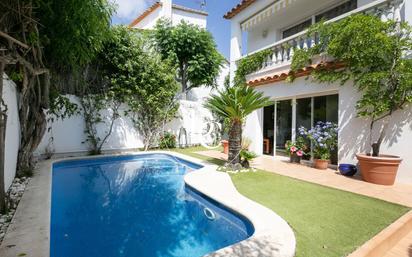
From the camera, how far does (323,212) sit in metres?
6.43

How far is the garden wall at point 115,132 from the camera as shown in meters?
15.8

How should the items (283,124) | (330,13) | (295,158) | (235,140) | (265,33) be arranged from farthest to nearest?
(265,33), (283,124), (330,13), (295,158), (235,140)

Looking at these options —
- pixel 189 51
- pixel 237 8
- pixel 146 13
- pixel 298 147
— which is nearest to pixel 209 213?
pixel 298 147

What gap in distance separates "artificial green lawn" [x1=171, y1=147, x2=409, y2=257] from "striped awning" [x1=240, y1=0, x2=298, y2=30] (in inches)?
425

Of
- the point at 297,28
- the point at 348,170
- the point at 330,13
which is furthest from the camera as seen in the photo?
the point at 297,28

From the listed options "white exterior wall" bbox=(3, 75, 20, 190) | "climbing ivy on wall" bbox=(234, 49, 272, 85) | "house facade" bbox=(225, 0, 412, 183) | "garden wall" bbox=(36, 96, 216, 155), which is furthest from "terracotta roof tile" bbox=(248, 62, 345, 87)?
"white exterior wall" bbox=(3, 75, 20, 190)

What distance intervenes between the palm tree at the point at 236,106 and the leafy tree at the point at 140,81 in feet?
26.3

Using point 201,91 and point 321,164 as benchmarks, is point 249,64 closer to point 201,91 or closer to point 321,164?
point 321,164

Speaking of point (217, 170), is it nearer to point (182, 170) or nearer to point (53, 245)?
point (182, 170)

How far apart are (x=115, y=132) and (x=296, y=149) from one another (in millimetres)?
12826

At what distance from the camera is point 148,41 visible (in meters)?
22.2

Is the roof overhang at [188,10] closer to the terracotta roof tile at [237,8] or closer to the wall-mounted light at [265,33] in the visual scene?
the terracotta roof tile at [237,8]

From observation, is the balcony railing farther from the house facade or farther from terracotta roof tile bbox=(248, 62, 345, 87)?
terracotta roof tile bbox=(248, 62, 345, 87)

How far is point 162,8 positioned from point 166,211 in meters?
25.6
